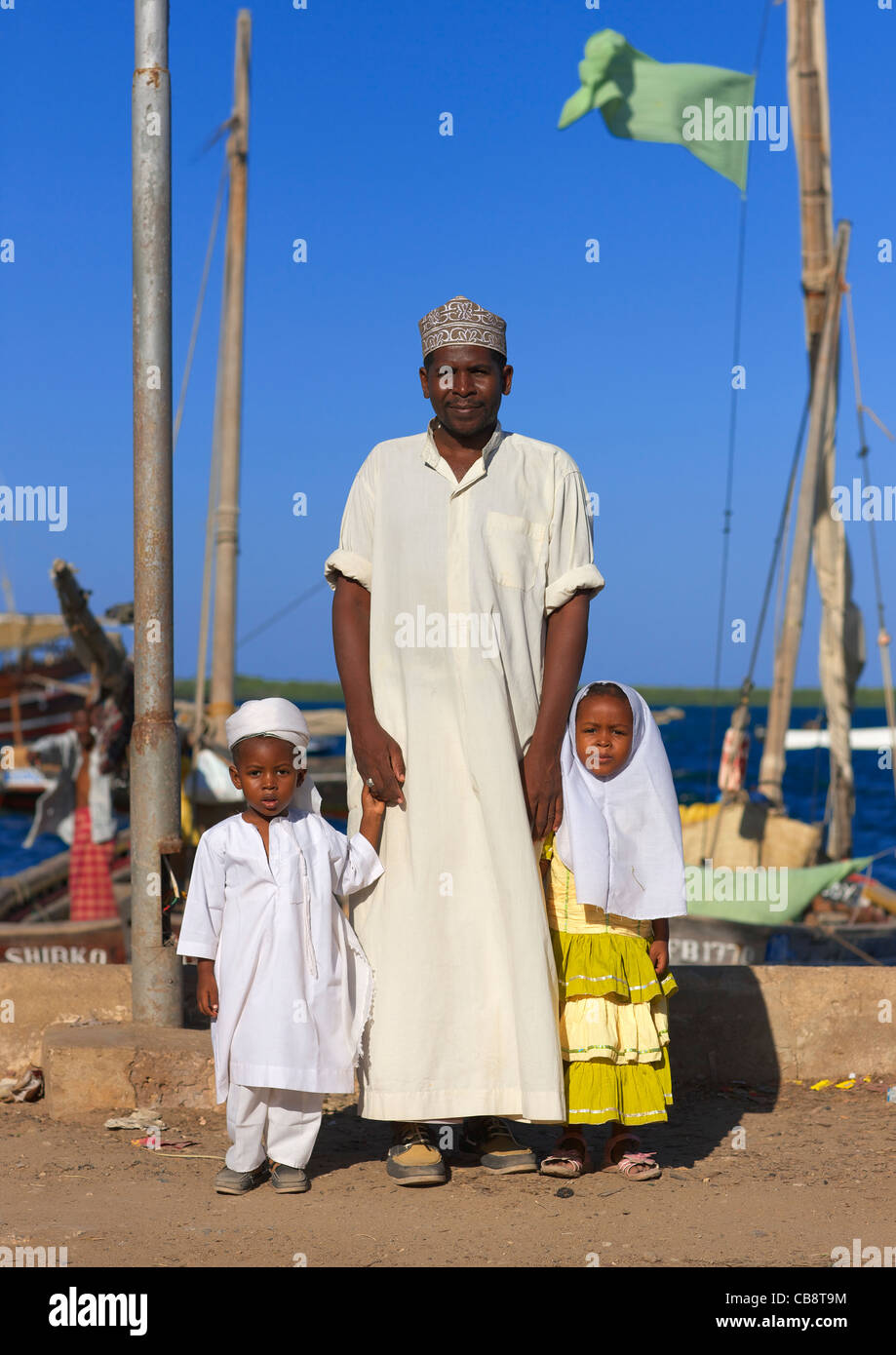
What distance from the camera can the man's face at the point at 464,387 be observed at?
12.5ft

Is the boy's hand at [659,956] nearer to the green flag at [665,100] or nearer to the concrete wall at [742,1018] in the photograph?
the concrete wall at [742,1018]

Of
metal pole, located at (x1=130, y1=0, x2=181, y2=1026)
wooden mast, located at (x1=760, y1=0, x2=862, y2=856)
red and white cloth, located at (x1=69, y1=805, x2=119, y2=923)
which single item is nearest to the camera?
metal pole, located at (x1=130, y1=0, x2=181, y2=1026)

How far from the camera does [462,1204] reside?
11.9 feet

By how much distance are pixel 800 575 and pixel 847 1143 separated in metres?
9.69

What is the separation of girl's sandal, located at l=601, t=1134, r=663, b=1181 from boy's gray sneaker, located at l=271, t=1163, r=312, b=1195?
0.87 metres

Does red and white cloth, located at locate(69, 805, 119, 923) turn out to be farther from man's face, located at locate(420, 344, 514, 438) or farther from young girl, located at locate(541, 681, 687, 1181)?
man's face, located at locate(420, 344, 514, 438)

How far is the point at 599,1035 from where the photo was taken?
149 inches

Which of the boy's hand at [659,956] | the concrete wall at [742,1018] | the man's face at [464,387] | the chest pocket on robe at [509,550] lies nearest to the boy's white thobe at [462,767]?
the chest pocket on robe at [509,550]

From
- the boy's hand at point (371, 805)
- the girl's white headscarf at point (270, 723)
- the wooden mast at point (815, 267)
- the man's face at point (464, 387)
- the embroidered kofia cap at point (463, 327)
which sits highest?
the wooden mast at point (815, 267)

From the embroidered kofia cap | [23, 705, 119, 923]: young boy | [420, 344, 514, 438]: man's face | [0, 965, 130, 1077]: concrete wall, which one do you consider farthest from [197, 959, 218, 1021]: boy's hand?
[23, 705, 119, 923]: young boy

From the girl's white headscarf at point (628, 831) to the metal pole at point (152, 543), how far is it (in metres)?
1.55

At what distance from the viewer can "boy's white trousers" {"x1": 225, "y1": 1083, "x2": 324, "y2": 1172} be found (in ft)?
12.3

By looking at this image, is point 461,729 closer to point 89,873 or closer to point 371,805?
point 371,805
